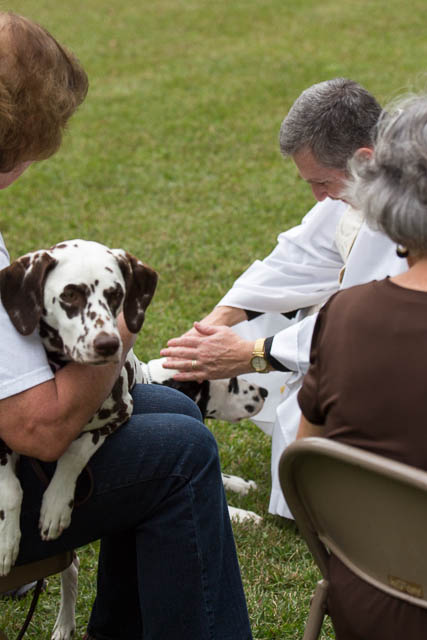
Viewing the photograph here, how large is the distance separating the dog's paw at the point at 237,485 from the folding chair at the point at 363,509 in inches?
80.5

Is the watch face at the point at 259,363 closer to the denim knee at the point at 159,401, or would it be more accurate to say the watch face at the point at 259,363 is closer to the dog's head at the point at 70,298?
the denim knee at the point at 159,401

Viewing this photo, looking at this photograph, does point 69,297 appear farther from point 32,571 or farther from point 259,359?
point 259,359

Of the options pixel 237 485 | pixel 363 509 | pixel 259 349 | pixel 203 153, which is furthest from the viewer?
pixel 203 153

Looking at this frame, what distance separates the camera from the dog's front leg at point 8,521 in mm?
2334

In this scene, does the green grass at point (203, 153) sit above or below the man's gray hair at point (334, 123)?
below

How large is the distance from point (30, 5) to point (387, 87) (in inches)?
355

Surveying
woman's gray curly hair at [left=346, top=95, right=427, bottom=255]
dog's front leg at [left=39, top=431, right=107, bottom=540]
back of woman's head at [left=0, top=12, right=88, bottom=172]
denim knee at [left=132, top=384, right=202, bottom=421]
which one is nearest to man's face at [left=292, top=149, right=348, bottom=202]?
denim knee at [left=132, top=384, right=202, bottom=421]

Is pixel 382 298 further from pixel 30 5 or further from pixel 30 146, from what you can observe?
pixel 30 5

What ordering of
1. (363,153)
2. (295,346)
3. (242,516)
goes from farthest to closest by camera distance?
(242,516), (295,346), (363,153)

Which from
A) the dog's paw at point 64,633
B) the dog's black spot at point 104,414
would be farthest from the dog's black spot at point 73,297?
the dog's paw at point 64,633

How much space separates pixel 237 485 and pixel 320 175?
148cm

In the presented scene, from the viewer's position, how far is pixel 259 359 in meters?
3.74

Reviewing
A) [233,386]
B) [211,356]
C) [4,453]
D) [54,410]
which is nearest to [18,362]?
Answer: [54,410]

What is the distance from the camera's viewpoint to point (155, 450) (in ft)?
8.20
